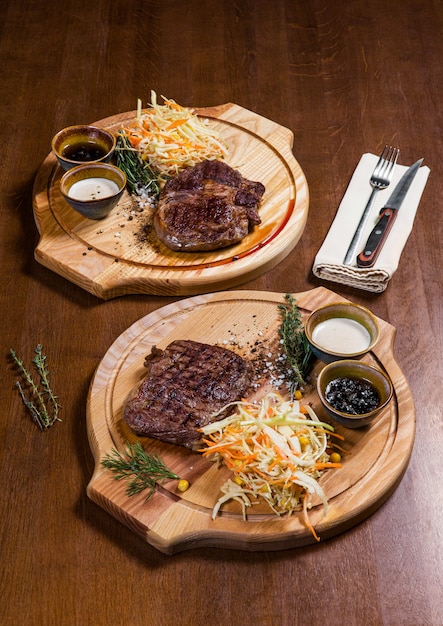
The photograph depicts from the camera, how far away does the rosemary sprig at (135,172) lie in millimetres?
4820

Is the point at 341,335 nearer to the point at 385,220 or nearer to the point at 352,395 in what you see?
the point at 352,395

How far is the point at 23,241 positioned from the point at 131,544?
2.26 meters

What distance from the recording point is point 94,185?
4.67m

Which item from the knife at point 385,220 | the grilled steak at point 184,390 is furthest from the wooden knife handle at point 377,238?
the grilled steak at point 184,390

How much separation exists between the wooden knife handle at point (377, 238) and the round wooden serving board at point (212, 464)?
0.37 metres

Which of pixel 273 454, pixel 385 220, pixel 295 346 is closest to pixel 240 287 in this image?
pixel 295 346

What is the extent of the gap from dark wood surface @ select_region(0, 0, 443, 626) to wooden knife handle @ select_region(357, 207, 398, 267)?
21 cm

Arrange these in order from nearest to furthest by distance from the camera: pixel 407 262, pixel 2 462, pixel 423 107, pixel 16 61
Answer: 1. pixel 2 462
2. pixel 407 262
3. pixel 423 107
4. pixel 16 61

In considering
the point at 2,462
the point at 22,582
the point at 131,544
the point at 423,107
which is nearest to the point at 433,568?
the point at 131,544

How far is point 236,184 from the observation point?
464 cm

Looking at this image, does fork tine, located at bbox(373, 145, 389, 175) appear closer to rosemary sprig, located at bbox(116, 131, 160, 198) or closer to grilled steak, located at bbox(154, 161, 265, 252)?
grilled steak, located at bbox(154, 161, 265, 252)

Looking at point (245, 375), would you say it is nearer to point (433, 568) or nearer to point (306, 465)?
point (306, 465)

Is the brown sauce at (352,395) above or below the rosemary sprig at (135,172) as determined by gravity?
above

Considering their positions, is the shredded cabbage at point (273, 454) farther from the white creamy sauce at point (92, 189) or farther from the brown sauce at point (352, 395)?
the white creamy sauce at point (92, 189)
